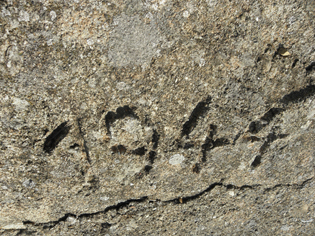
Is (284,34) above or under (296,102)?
above

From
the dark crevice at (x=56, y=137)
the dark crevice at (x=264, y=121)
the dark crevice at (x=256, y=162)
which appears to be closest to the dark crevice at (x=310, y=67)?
the dark crevice at (x=264, y=121)

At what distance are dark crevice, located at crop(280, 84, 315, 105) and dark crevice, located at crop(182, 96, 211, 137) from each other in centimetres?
36

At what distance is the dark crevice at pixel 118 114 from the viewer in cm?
98

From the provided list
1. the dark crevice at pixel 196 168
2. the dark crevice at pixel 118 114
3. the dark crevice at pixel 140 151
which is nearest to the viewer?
the dark crevice at pixel 118 114

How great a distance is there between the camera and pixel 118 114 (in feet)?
3.23

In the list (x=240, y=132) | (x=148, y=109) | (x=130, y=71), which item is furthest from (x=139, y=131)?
(x=240, y=132)

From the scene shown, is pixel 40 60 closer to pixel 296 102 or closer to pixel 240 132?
pixel 240 132

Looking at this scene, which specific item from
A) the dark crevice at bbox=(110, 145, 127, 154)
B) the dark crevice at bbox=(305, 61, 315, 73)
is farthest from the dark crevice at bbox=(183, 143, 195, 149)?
the dark crevice at bbox=(305, 61, 315, 73)

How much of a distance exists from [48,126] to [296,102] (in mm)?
1049

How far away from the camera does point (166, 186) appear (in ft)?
4.05

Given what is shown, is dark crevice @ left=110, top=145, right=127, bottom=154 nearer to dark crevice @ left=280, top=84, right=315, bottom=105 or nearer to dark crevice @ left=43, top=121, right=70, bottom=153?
dark crevice @ left=43, top=121, right=70, bottom=153

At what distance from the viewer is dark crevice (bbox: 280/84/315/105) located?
1.13m

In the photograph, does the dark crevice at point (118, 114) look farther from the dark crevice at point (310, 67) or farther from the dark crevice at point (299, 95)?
the dark crevice at point (310, 67)

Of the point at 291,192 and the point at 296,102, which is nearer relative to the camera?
the point at 296,102
